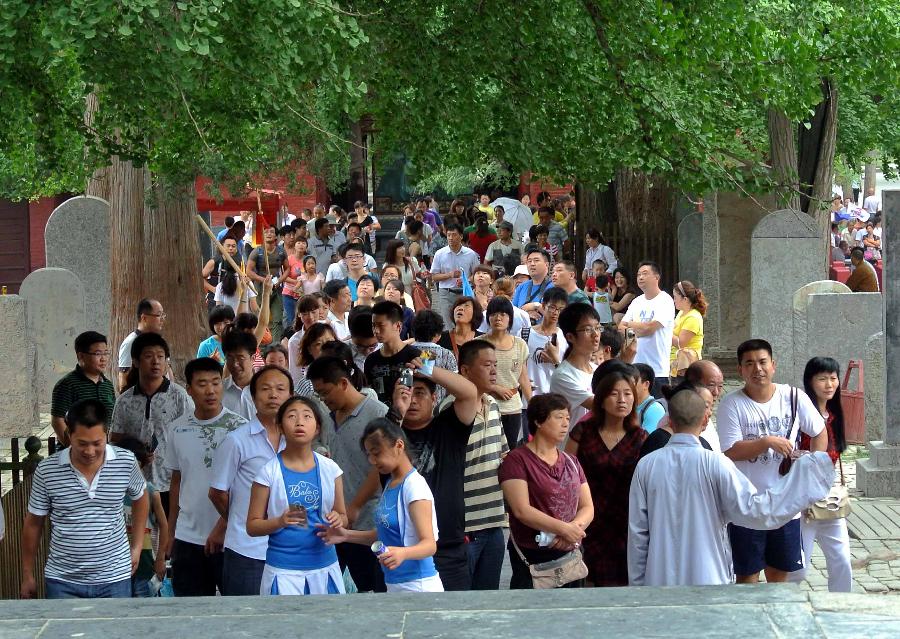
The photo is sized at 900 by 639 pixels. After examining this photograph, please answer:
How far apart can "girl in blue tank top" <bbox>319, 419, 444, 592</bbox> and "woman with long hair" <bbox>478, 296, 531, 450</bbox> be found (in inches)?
147

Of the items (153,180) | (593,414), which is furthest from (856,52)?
(593,414)

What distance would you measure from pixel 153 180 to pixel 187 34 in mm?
6251

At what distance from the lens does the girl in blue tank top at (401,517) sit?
245 inches

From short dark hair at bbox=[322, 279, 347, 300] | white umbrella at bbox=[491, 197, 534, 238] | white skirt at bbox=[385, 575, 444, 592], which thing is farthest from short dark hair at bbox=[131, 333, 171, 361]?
white umbrella at bbox=[491, 197, 534, 238]

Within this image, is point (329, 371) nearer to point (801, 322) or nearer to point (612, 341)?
point (612, 341)

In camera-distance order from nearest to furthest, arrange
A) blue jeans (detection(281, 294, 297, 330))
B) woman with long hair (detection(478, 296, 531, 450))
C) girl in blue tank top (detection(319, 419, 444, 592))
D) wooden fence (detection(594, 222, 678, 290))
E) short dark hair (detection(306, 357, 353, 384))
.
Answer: girl in blue tank top (detection(319, 419, 444, 592)), short dark hair (detection(306, 357, 353, 384)), woman with long hair (detection(478, 296, 531, 450)), blue jeans (detection(281, 294, 297, 330)), wooden fence (detection(594, 222, 678, 290))

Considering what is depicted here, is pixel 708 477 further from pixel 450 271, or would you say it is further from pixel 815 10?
pixel 450 271

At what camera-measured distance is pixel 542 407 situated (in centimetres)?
690

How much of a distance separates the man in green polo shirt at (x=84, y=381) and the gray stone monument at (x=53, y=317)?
640cm

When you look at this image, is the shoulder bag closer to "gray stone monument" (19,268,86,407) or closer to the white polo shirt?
the white polo shirt

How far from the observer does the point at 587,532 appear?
7250mm

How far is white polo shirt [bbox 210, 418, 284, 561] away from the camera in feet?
22.6

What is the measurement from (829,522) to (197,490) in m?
3.51

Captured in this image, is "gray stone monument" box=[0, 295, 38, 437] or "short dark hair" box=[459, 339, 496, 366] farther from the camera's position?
"gray stone monument" box=[0, 295, 38, 437]
